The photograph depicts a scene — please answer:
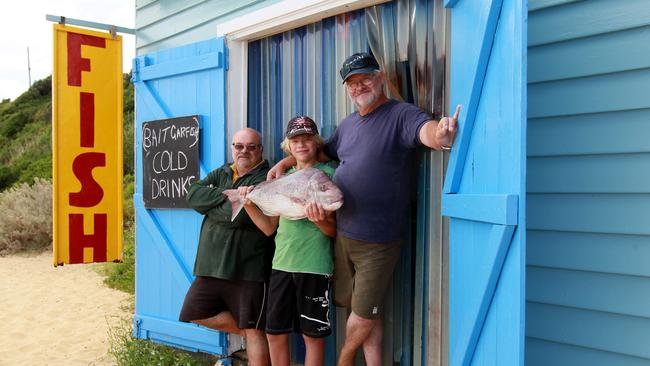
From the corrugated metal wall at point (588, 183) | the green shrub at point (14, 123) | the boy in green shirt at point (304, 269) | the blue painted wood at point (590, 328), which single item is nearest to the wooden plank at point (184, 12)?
the boy in green shirt at point (304, 269)

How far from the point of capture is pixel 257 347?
138 inches

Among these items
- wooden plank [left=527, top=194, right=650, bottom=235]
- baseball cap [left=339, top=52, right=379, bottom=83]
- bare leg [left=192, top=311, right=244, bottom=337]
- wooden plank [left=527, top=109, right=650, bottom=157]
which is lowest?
bare leg [left=192, top=311, right=244, bottom=337]

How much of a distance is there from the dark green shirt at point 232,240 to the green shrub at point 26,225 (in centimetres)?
995

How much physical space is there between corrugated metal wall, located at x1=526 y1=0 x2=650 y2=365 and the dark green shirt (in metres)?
1.65

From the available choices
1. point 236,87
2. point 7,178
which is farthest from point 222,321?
point 7,178

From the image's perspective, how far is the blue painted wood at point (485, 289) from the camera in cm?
201

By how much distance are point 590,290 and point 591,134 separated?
731mm

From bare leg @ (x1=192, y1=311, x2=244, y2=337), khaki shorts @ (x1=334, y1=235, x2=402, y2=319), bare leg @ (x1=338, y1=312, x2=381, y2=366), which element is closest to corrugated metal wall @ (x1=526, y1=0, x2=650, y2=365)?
khaki shorts @ (x1=334, y1=235, x2=402, y2=319)

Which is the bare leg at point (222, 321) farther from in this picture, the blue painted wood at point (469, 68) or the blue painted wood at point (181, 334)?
the blue painted wood at point (469, 68)

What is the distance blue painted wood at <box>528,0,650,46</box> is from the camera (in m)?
2.31

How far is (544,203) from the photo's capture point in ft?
8.52

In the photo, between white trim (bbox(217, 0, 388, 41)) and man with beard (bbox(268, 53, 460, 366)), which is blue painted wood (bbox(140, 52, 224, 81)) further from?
man with beard (bbox(268, 53, 460, 366))

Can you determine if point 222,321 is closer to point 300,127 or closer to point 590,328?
point 300,127

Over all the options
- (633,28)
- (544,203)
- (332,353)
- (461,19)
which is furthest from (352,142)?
(332,353)
